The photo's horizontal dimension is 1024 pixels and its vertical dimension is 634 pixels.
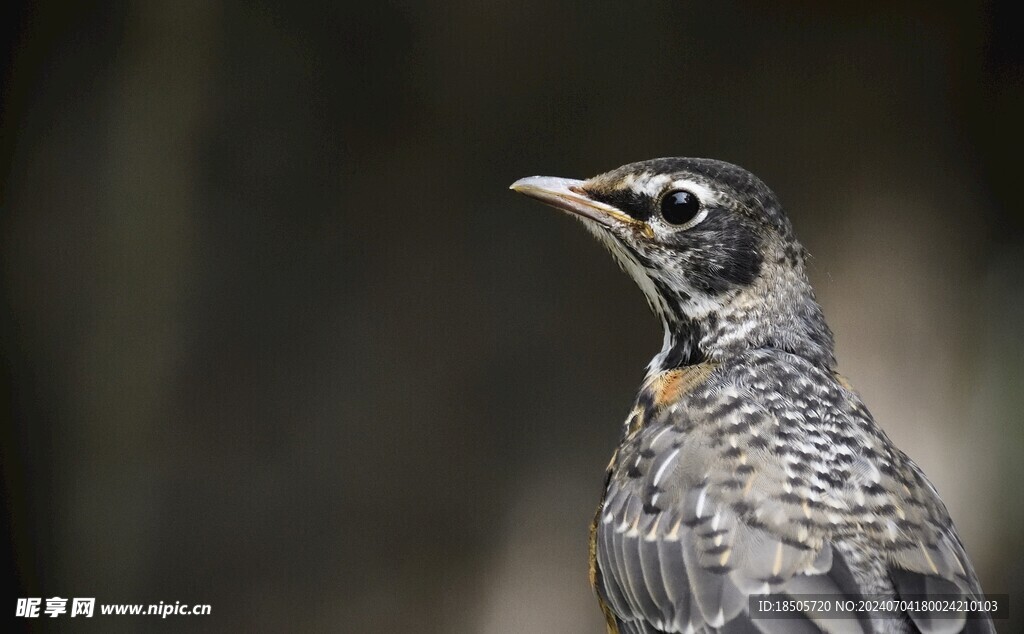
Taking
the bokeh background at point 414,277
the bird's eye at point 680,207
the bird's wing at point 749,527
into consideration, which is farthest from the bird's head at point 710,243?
the bokeh background at point 414,277

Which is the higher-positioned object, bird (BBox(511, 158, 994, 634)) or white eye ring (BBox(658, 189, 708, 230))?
white eye ring (BBox(658, 189, 708, 230))

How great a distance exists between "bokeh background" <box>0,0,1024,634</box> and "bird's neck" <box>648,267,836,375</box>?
248 cm

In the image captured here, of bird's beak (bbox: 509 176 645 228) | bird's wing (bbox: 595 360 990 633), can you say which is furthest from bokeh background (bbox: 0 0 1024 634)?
bird's wing (bbox: 595 360 990 633)

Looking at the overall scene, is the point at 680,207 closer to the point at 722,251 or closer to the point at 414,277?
the point at 722,251

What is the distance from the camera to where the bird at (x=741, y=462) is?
288 cm

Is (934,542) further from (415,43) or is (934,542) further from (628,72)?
(415,43)

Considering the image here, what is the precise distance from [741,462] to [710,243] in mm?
809

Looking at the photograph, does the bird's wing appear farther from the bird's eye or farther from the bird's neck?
the bird's eye

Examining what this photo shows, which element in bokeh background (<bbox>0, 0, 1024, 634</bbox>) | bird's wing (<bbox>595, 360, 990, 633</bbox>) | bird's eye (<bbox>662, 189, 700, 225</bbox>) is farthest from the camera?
bokeh background (<bbox>0, 0, 1024, 634</bbox>)

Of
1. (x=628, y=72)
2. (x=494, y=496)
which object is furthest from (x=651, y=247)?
(x=494, y=496)

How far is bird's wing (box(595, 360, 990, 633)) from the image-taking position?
9.44 feet

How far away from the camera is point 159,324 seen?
6.30 meters

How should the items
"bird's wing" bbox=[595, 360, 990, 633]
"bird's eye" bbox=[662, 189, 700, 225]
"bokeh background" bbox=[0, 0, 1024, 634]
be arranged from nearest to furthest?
1. "bird's wing" bbox=[595, 360, 990, 633]
2. "bird's eye" bbox=[662, 189, 700, 225]
3. "bokeh background" bbox=[0, 0, 1024, 634]

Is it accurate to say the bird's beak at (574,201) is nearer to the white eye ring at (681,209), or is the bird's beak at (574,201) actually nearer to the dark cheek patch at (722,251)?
the white eye ring at (681,209)
